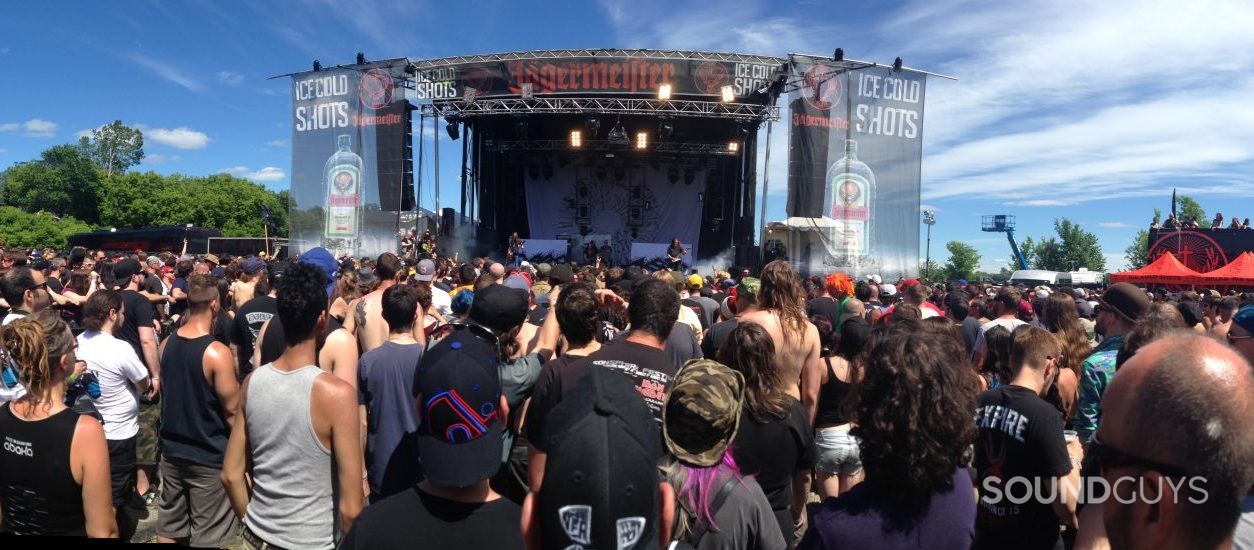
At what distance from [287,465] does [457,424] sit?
1.34 meters

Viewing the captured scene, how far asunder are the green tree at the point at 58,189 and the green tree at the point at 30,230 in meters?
12.3

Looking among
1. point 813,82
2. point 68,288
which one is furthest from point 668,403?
point 813,82

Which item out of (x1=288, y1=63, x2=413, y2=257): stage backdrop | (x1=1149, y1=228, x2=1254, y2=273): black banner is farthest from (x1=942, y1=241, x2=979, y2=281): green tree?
(x1=288, y1=63, x2=413, y2=257): stage backdrop

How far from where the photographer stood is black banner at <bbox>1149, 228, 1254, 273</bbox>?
22531 mm

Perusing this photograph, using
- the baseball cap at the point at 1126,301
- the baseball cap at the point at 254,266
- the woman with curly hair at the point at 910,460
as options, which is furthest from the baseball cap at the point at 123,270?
the baseball cap at the point at 1126,301

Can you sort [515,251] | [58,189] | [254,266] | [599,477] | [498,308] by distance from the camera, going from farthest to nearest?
[58,189], [515,251], [254,266], [498,308], [599,477]

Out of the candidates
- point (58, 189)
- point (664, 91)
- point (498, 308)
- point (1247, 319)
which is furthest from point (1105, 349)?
point (58, 189)

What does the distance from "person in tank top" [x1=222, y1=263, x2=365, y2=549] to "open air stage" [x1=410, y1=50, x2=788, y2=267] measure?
15639 millimetres

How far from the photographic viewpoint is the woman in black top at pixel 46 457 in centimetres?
229

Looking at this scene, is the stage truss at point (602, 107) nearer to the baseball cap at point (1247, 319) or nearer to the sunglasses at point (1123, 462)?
the baseball cap at point (1247, 319)

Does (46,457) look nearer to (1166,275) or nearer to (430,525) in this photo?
(430,525)

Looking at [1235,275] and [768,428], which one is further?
[1235,275]

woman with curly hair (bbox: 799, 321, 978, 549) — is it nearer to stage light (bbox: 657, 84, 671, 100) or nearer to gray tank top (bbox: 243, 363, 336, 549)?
gray tank top (bbox: 243, 363, 336, 549)

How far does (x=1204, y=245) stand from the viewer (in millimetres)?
23188
